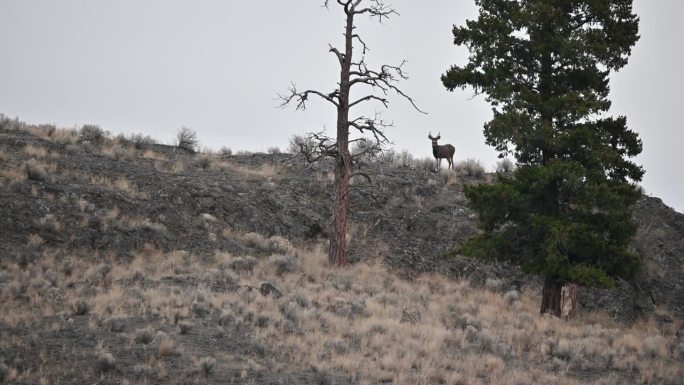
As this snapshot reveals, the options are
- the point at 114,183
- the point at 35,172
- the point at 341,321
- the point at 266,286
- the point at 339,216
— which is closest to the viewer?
the point at 341,321

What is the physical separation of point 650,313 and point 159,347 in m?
16.7

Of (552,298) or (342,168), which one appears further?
(342,168)

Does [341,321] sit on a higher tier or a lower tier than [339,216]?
lower

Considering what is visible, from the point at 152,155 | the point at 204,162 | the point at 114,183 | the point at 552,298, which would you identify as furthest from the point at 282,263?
the point at 152,155

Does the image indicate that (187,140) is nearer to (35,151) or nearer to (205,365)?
(35,151)

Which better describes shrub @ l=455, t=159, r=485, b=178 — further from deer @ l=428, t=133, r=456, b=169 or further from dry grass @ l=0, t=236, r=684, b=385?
dry grass @ l=0, t=236, r=684, b=385

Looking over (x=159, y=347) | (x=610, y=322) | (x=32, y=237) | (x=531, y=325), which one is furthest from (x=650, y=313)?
(x=32, y=237)

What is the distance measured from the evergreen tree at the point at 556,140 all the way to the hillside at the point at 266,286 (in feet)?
5.60

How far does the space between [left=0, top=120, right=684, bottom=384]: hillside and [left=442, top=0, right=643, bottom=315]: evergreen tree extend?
171 centimetres

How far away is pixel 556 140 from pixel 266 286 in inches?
313

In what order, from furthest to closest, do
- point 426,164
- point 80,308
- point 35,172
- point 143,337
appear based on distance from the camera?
1. point 426,164
2. point 35,172
3. point 80,308
4. point 143,337

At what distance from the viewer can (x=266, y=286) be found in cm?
1688

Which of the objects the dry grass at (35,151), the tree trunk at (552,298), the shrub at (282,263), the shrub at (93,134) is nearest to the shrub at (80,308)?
the shrub at (282,263)

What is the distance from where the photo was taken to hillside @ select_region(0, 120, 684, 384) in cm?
1162
